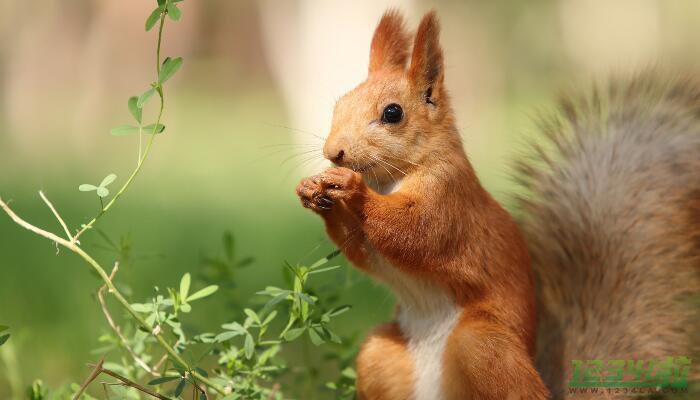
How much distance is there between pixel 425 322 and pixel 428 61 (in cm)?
43

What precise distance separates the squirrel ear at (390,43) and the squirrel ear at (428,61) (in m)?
0.08

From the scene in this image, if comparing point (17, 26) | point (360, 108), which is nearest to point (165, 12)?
point (360, 108)

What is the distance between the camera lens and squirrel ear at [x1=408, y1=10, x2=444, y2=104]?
4.37 feet

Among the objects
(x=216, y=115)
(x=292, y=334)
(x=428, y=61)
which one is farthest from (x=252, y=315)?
(x=216, y=115)

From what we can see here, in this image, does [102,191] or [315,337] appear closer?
[102,191]

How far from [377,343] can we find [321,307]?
A: 177mm

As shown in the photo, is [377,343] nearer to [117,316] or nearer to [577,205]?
[577,205]

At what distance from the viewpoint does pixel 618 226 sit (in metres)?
1.50

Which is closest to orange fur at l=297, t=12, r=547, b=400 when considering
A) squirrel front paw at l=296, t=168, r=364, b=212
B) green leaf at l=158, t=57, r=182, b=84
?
squirrel front paw at l=296, t=168, r=364, b=212

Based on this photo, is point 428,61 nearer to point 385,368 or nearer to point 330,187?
point 330,187

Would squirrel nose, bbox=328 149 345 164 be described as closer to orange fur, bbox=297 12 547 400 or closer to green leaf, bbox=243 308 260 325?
orange fur, bbox=297 12 547 400

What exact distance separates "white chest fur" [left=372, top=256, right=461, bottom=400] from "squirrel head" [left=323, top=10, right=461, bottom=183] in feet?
0.53

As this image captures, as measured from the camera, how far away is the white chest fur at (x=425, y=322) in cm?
131

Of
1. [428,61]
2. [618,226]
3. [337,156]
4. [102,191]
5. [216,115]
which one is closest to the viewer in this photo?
[102,191]
